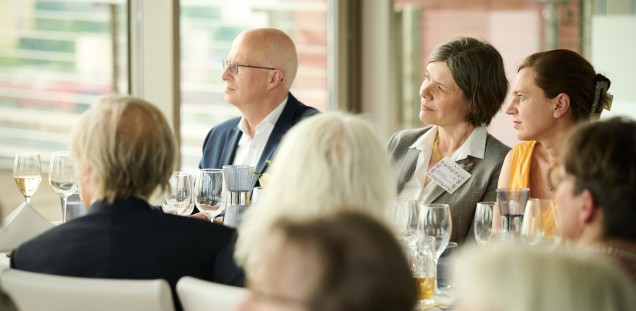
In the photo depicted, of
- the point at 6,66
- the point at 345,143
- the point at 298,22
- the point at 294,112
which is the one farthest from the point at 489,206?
the point at 298,22

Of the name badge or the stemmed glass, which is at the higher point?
the name badge

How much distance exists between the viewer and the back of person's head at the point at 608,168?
206 cm

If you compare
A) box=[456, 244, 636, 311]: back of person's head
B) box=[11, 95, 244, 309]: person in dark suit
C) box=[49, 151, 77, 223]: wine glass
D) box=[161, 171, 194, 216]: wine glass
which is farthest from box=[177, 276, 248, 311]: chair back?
box=[49, 151, 77, 223]: wine glass

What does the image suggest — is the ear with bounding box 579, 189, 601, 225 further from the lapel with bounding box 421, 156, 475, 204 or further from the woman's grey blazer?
the lapel with bounding box 421, 156, 475, 204

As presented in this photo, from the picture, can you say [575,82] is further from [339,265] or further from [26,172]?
[339,265]

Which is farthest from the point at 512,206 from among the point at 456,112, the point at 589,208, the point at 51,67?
the point at 51,67

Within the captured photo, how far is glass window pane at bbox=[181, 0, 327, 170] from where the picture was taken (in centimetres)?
632

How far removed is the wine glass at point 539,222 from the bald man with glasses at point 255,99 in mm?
2154

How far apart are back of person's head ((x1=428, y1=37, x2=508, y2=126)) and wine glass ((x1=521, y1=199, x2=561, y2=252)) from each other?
1515mm

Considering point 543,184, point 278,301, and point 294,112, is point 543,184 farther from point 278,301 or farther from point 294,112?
point 278,301

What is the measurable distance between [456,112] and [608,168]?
7.09 feet

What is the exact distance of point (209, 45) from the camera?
21.3 ft

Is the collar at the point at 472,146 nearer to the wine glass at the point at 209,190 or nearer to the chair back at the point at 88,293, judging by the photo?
the wine glass at the point at 209,190

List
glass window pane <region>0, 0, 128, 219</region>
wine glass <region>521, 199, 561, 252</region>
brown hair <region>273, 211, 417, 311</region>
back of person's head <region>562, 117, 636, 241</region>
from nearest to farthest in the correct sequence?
1. brown hair <region>273, 211, 417, 311</region>
2. back of person's head <region>562, 117, 636, 241</region>
3. wine glass <region>521, 199, 561, 252</region>
4. glass window pane <region>0, 0, 128, 219</region>
